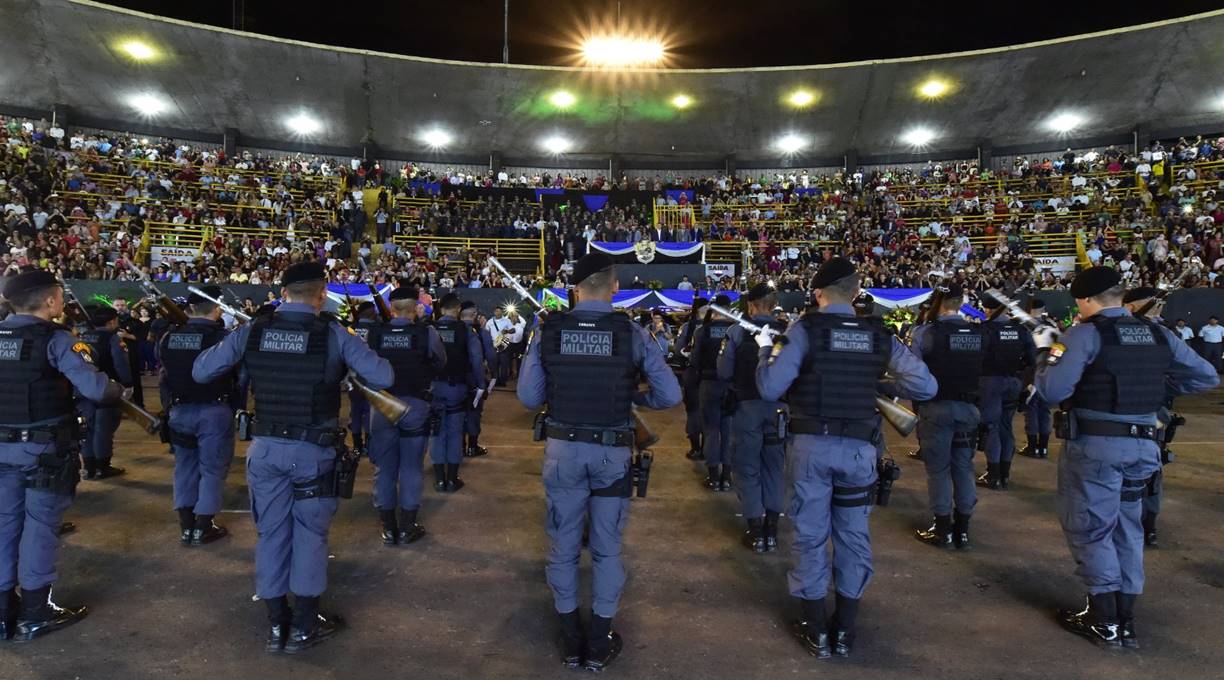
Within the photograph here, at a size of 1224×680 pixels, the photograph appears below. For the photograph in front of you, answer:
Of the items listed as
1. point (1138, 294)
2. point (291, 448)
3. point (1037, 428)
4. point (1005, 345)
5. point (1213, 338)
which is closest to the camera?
point (291, 448)

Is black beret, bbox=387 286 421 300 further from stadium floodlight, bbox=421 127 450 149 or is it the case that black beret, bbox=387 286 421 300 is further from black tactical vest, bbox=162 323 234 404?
stadium floodlight, bbox=421 127 450 149

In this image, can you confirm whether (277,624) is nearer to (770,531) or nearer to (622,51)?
(770,531)

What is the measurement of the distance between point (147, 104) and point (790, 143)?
26657mm

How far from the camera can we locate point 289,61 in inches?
978

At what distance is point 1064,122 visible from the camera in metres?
26.8

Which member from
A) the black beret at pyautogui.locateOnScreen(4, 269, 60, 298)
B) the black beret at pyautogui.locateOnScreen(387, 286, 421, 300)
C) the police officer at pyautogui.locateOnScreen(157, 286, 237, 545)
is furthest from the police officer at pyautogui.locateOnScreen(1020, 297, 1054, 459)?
the black beret at pyautogui.locateOnScreen(4, 269, 60, 298)

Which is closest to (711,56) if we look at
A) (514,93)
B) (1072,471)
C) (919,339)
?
(514,93)

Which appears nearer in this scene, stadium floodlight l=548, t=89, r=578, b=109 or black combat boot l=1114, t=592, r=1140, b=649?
black combat boot l=1114, t=592, r=1140, b=649

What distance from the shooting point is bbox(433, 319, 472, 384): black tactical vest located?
7.09 meters

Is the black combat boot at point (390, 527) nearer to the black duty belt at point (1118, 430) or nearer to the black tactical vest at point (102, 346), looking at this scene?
the black tactical vest at point (102, 346)

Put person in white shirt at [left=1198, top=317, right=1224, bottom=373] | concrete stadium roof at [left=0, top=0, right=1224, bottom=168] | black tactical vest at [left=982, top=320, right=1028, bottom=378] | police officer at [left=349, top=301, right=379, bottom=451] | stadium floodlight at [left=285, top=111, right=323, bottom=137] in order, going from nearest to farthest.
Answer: black tactical vest at [left=982, top=320, right=1028, bottom=378] < police officer at [left=349, top=301, right=379, bottom=451] < person in white shirt at [left=1198, top=317, right=1224, bottom=373] < concrete stadium roof at [left=0, top=0, right=1224, bottom=168] < stadium floodlight at [left=285, top=111, right=323, bottom=137]

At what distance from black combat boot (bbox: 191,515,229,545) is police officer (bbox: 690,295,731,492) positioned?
4.82m

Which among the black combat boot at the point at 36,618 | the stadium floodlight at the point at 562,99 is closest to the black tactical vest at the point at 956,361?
the black combat boot at the point at 36,618

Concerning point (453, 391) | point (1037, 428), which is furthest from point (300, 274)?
point (1037, 428)
